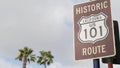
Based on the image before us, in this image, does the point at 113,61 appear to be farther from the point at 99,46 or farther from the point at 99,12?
the point at 99,12

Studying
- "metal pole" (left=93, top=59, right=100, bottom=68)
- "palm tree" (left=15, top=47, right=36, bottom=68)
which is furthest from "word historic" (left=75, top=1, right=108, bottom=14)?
"palm tree" (left=15, top=47, right=36, bottom=68)

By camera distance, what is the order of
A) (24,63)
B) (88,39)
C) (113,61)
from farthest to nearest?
(24,63) → (88,39) → (113,61)

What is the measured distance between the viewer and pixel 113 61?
6305mm

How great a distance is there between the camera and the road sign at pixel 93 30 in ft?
21.3

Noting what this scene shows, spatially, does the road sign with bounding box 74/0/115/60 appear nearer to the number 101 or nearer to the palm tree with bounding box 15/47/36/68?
the number 101

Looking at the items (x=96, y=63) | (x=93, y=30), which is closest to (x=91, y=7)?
(x=93, y=30)

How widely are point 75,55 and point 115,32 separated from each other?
920mm

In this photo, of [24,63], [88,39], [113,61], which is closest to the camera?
[113,61]

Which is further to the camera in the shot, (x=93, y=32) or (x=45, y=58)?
(x=45, y=58)

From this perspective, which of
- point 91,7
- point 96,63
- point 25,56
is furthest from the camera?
point 25,56

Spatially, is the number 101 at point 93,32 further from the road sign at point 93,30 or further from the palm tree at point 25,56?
the palm tree at point 25,56

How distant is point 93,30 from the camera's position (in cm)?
673

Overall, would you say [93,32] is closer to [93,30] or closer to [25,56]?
[93,30]

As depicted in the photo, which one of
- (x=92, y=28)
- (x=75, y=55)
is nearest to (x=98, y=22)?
(x=92, y=28)
